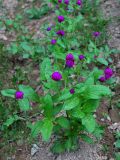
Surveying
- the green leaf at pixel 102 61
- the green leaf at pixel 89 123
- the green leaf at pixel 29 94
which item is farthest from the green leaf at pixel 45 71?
the green leaf at pixel 102 61

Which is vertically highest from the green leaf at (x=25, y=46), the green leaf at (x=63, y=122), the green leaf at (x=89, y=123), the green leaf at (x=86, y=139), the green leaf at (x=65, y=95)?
the green leaf at (x=65, y=95)

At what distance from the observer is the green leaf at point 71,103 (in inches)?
94.0

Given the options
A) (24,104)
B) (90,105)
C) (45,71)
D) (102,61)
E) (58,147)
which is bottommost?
(58,147)

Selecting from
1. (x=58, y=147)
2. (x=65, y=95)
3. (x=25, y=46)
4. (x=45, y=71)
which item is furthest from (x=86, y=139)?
(x=25, y=46)

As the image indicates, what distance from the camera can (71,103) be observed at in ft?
7.90

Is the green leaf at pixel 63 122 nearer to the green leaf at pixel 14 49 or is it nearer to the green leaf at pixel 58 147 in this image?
the green leaf at pixel 58 147

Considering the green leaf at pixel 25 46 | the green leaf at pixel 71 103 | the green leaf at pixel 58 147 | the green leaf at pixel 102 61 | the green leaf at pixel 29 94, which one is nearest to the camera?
the green leaf at pixel 71 103

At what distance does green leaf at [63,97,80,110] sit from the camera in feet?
7.84

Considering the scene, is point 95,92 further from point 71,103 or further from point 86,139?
point 86,139

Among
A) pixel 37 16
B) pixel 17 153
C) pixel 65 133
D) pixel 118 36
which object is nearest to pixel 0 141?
pixel 17 153

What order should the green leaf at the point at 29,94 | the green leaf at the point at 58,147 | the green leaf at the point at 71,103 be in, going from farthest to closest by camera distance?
the green leaf at the point at 58,147
the green leaf at the point at 29,94
the green leaf at the point at 71,103

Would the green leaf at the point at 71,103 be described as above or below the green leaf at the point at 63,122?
above

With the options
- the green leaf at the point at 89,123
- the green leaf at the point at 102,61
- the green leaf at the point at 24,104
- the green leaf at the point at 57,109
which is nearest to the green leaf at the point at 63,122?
the green leaf at the point at 57,109

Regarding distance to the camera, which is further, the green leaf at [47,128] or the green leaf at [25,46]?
the green leaf at [25,46]
